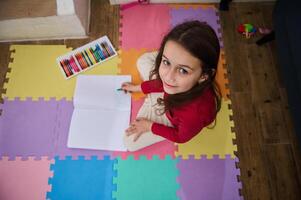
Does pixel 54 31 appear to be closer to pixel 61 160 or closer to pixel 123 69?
pixel 123 69

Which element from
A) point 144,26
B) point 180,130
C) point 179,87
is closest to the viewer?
point 179,87

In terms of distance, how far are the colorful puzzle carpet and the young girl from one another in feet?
0.28

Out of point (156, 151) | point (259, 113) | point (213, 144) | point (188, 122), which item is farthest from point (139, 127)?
point (259, 113)

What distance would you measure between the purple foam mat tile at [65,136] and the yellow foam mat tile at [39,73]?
5 cm

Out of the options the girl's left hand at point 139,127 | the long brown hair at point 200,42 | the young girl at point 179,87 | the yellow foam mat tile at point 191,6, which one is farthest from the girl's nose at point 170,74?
the yellow foam mat tile at point 191,6

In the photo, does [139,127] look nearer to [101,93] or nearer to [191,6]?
[101,93]

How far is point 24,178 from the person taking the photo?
1.43 meters

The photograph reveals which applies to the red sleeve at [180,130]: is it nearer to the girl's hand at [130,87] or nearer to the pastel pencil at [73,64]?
the girl's hand at [130,87]

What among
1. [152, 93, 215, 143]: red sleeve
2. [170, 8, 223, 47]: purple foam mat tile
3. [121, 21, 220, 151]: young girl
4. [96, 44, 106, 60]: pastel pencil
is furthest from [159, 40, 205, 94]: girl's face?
[170, 8, 223, 47]: purple foam mat tile

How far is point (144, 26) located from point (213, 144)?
2.48 feet

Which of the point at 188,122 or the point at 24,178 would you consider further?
the point at 24,178

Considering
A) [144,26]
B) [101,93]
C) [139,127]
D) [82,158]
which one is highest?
[144,26]

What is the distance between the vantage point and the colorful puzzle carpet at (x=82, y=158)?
55.4 inches

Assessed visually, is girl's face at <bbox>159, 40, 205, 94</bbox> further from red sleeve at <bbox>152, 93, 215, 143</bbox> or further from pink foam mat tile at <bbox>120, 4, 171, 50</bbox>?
pink foam mat tile at <bbox>120, 4, 171, 50</bbox>
